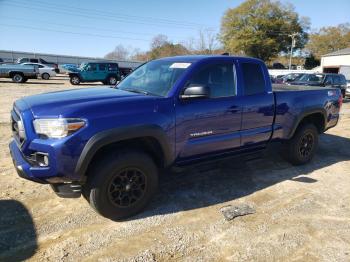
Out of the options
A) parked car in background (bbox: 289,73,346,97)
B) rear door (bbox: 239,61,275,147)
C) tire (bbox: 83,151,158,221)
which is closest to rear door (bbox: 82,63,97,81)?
parked car in background (bbox: 289,73,346,97)

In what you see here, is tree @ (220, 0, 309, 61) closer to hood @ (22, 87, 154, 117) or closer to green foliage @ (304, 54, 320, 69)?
green foliage @ (304, 54, 320, 69)

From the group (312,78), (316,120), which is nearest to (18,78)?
(312,78)

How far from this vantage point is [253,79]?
484 cm

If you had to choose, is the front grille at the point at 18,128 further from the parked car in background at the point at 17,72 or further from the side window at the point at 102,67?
the side window at the point at 102,67

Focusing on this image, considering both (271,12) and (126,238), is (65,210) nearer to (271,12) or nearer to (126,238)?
(126,238)

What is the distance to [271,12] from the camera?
58938 mm

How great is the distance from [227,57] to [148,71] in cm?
116

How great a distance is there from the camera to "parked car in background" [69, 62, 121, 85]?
24.8 meters

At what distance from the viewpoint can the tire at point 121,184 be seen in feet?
11.5

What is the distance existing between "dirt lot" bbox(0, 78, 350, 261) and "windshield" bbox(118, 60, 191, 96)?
4.31ft

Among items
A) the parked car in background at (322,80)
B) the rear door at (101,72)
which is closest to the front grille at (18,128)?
the parked car in background at (322,80)

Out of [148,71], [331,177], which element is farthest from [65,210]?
[331,177]

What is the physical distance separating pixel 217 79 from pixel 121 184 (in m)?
1.94

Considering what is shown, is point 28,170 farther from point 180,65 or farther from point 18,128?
point 180,65
